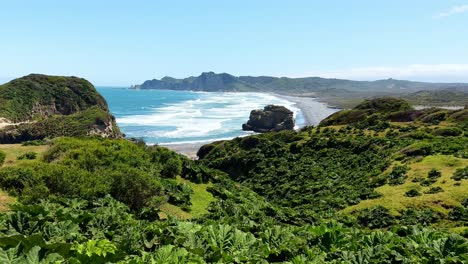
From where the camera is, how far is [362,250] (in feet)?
38.4

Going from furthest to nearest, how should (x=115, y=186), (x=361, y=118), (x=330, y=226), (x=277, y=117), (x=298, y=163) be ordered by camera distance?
1. (x=277, y=117)
2. (x=361, y=118)
3. (x=298, y=163)
4. (x=115, y=186)
5. (x=330, y=226)

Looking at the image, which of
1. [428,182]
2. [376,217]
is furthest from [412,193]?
[376,217]

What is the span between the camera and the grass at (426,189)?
34562 mm

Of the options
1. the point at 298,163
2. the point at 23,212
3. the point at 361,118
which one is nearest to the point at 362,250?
the point at 23,212

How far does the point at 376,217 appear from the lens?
33.1 meters

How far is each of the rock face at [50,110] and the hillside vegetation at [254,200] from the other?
47.0 m

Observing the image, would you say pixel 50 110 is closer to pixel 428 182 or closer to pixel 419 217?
pixel 428 182

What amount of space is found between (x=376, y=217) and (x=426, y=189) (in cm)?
889

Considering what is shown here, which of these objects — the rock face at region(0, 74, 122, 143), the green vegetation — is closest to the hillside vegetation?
the rock face at region(0, 74, 122, 143)

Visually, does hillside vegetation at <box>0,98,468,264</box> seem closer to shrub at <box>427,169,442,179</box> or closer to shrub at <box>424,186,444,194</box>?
shrub at <box>424,186,444,194</box>

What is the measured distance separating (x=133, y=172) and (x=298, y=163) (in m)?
41.6

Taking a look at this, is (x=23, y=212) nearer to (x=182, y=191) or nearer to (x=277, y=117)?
(x=182, y=191)

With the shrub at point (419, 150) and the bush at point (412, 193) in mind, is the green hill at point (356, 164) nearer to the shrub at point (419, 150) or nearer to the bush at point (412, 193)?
the shrub at point (419, 150)

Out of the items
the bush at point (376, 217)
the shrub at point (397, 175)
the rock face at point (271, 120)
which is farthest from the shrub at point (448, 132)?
the rock face at point (271, 120)
